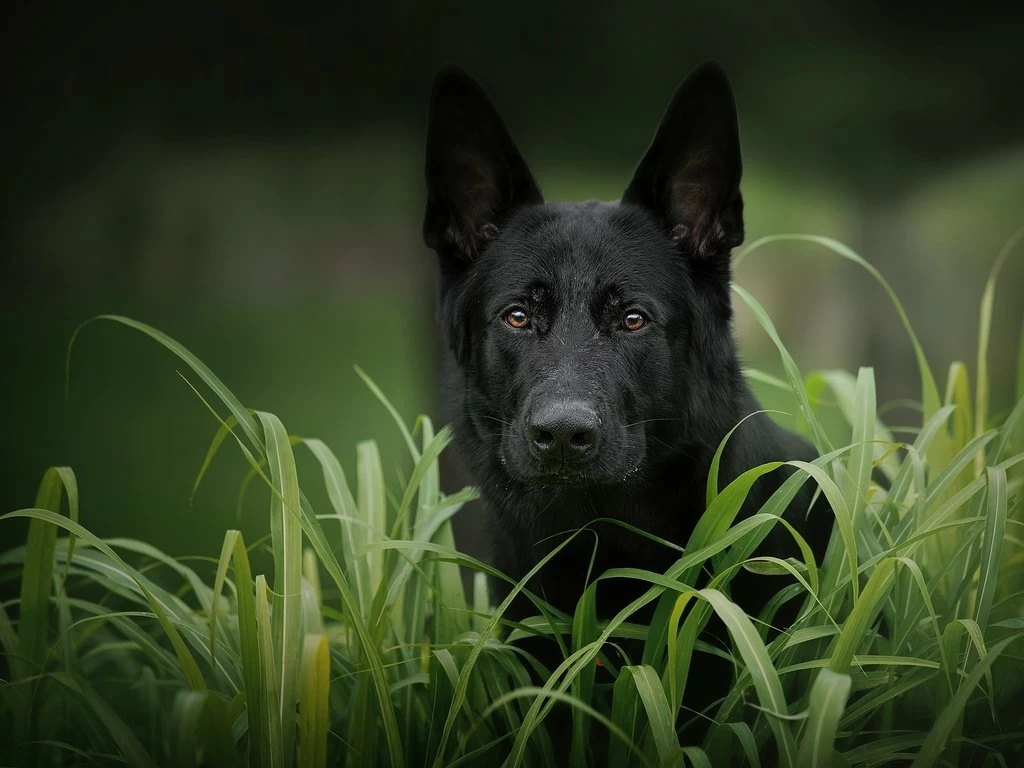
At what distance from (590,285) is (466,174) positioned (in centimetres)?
57

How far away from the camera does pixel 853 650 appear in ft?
5.85

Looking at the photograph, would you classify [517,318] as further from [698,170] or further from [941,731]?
[941,731]

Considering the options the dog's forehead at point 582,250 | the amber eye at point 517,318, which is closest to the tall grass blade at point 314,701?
the amber eye at point 517,318

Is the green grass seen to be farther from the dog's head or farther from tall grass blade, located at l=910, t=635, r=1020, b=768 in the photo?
the dog's head

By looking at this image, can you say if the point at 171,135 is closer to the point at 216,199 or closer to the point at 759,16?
the point at 216,199

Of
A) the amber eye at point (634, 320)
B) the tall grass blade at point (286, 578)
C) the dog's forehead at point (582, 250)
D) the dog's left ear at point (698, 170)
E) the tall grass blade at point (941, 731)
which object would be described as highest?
the dog's left ear at point (698, 170)

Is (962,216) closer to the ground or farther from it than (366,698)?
farther from it

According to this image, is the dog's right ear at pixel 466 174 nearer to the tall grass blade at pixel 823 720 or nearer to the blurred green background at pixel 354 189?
the blurred green background at pixel 354 189

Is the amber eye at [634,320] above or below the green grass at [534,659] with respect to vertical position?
above

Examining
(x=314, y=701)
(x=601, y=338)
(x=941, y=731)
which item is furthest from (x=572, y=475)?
(x=941, y=731)

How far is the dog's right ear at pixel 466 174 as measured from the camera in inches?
99.2

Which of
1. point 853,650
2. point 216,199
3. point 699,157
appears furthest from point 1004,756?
point 216,199

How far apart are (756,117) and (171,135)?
11.0ft

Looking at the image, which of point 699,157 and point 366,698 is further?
point 699,157
